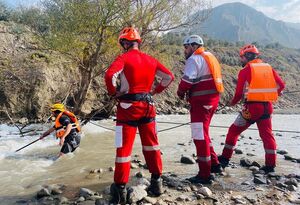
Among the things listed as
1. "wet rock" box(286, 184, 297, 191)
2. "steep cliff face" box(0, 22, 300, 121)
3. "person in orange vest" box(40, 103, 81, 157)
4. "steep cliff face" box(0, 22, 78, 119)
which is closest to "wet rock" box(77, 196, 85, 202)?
"wet rock" box(286, 184, 297, 191)

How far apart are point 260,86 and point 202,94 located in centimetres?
133

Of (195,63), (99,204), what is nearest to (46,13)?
(195,63)

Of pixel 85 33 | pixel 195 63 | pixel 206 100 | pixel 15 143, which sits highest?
pixel 85 33

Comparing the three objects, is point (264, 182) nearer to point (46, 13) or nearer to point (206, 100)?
point (206, 100)

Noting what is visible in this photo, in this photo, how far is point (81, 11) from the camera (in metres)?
12.2

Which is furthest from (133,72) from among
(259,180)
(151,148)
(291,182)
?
(291,182)

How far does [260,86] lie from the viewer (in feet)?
21.2

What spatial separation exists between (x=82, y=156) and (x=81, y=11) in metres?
5.63

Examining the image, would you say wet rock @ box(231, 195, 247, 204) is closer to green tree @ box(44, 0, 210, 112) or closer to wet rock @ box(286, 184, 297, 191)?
wet rock @ box(286, 184, 297, 191)

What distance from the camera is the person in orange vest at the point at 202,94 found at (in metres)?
5.70

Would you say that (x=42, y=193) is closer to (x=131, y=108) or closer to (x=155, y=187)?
(x=155, y=187)

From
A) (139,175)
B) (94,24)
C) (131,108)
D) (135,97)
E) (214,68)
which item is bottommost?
(139,175)

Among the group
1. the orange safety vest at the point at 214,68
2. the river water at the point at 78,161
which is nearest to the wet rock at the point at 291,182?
the river water at the point at 78,161

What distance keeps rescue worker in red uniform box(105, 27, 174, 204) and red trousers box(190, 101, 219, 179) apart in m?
0.83
